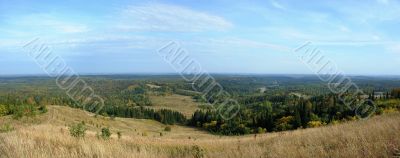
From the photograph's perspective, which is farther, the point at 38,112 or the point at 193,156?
the point at 38,112

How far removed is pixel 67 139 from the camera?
999cm

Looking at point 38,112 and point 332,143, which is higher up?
point 332,143

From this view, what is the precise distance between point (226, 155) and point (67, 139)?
4.18 metres

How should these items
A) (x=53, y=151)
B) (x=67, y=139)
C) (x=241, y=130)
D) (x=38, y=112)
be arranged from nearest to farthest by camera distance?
1. (x=53, y=151)
2. (x=67, y=139)
3. (x=38, y=112)
4. (x=241, y=130)

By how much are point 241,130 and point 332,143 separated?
88.9m

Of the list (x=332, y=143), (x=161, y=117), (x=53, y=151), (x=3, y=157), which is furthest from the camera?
(x=161, y=117)

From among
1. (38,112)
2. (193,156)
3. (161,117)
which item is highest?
(193,156)

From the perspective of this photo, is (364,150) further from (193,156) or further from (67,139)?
(67,139)

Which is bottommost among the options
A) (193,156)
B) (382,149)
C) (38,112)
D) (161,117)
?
(161,117)

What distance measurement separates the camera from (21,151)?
8.10 meters

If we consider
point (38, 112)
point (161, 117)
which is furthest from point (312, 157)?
point (161, 117)

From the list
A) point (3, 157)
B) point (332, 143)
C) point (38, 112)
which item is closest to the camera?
point (3, 157)

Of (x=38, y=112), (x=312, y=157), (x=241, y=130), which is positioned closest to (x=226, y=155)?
(x=312, y=157)

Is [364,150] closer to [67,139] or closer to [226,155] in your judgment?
[226,155]
